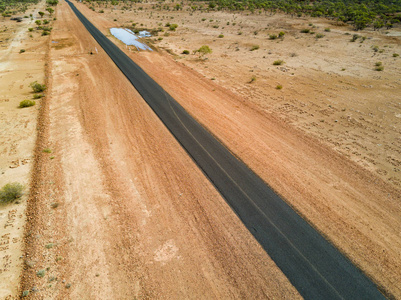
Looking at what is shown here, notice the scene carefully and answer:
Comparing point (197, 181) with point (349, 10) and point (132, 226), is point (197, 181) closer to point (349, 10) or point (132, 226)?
point (132, 226)

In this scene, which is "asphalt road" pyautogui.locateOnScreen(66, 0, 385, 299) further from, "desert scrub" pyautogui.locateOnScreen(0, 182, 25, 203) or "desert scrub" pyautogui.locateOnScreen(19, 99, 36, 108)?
"desert scrub" pyautogui.locateOnScreen(19, 99, 36, 108)

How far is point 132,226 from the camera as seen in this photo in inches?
389

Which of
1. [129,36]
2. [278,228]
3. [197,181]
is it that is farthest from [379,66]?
[129,36]

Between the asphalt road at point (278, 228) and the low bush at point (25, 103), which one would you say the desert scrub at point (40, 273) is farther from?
the low bush at point (25, 103)

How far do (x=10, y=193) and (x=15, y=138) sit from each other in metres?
6.32

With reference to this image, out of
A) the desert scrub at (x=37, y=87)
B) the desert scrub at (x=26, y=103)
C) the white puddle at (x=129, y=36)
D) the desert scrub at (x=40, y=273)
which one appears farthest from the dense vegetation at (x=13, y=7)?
the desert scrub at (x=40, y=273)

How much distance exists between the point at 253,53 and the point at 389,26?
113 ft

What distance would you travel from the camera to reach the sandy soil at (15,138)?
8.65 meters

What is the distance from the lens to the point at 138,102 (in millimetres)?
19812

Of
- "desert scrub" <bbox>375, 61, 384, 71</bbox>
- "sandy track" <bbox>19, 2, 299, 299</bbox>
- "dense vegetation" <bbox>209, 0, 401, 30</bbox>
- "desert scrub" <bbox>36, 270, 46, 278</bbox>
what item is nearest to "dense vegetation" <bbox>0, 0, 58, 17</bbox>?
"dense vegetation" <bbox>209, 0, 401, 30</bbox>

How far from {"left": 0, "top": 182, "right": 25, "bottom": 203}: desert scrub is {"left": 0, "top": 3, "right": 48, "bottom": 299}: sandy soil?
0.97 ft

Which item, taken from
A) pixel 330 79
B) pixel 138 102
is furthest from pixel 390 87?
pixel 138 102

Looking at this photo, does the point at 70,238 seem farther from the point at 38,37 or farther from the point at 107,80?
the point at 38,37

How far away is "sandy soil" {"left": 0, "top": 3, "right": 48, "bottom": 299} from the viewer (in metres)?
8.65
